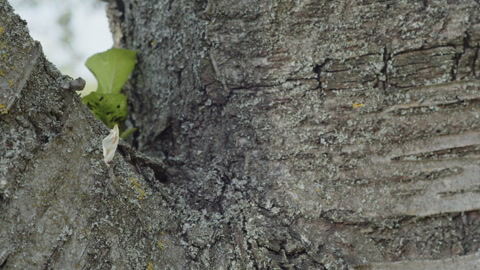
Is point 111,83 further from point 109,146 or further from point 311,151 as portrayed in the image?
point 311,151

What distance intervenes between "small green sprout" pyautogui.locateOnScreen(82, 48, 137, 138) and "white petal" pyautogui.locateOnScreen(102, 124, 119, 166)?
0.23 m

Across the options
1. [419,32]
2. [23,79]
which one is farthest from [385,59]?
[23,79]

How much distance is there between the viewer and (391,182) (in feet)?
2.64

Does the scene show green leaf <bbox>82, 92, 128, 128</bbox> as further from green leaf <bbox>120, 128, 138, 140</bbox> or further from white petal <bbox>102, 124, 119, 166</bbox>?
white petal <bbox>102, 124, 119, 166</bbox>

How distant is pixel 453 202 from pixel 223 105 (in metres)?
0.45

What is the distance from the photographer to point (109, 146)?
0.73 meters

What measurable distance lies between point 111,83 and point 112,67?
0.04 m

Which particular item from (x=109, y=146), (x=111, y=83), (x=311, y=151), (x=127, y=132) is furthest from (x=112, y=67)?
(x=311, y=151)

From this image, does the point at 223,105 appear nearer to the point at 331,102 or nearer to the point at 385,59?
the point at 331,102

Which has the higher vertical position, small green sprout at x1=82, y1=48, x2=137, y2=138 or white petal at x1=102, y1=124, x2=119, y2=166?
small green sprout at x1=82, y1=48, x2=137, y2=138

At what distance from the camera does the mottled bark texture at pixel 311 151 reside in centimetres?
75

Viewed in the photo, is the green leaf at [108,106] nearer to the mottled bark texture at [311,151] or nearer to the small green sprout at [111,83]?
the small green sprout at [111,83]

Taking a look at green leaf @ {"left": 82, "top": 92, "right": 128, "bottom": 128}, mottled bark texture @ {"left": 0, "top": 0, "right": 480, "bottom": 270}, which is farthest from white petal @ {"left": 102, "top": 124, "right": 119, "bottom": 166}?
green leaf @ {"left": 82, "top": 92, "right": 128, "bottom": 128}

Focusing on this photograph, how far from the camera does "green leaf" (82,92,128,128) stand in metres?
0.94
